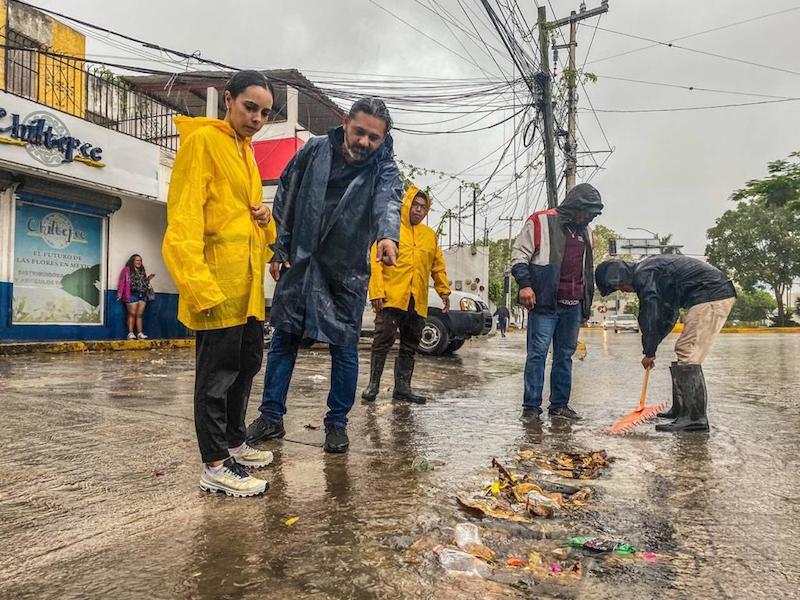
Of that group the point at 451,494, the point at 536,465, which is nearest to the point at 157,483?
the point at 451,494

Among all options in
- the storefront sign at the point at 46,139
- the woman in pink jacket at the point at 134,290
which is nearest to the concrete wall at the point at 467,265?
the woman in pink jacket at the point at 134,290

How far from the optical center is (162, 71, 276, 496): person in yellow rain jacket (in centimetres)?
230

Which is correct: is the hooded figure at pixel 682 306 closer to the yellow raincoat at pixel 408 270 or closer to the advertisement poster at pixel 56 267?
the yellow raincoat at pixel 408 270

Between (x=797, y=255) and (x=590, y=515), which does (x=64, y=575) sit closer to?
(x=590, y=515)

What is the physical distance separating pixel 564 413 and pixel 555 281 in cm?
96

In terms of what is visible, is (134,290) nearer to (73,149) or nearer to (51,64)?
(73,149)

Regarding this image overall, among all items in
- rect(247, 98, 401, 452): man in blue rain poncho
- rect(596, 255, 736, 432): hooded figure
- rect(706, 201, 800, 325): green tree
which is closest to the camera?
rect(247, 98, 401, 452): man in blue rain poncho

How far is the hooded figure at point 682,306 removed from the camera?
4117 mm

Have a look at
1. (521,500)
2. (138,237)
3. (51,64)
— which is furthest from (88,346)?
(521,500)

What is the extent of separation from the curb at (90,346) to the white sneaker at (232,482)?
8.74 m

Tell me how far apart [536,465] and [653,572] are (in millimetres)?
1203

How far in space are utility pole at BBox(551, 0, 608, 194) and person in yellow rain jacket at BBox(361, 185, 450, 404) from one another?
12463mm

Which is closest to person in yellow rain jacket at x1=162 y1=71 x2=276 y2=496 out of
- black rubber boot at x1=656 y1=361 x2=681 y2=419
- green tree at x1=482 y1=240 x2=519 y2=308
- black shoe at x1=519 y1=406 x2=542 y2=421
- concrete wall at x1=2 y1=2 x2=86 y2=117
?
black shoe at x1=519 y1=406 x2=542 y2=421

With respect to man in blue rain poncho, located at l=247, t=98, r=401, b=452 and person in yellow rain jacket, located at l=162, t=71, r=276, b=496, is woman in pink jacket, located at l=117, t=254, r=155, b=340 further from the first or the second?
person in yellow rain jacket, located at l=162, t=71, r=276, b=496
